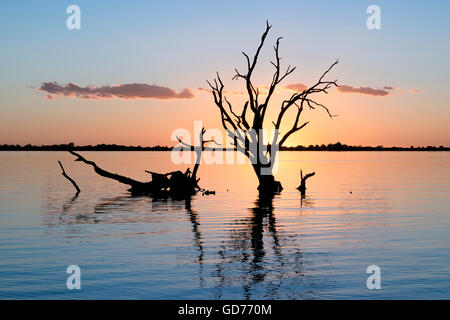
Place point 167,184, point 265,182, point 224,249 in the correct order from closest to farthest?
point 224,249 < point 167,184 < point 265,182

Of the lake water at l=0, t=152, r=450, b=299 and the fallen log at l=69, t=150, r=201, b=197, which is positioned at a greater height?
the fallen log at l=69, t=150, r=201, b=197

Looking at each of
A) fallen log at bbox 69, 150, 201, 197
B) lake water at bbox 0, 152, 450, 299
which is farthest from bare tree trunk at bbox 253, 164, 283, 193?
lake water at bbox 0, 152, 450, 299

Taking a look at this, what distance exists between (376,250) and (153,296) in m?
7.76

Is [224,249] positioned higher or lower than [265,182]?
lower

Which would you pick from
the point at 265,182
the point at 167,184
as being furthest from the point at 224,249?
the point at 265,182

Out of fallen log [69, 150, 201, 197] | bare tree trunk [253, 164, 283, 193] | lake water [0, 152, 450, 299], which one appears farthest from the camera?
bare tree trunk [253, 164, 283, 193]

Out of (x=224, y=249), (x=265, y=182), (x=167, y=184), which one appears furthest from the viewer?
(x=265, y=182)

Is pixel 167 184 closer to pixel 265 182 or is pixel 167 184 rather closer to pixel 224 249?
pixel 265 182

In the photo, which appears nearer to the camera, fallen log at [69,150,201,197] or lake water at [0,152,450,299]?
lake water at [0,152,450,299]

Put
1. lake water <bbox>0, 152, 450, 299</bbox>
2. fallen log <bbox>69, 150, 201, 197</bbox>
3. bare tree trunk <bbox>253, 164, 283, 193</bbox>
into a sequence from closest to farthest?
1. lake water <bbox>0, 152, 450, 299</bbox>
2. fallen log <bbox>69, 150, 201, 197</bbox>
3. bare tree trunk <bbox>253, 164, 283, 193</bbox>

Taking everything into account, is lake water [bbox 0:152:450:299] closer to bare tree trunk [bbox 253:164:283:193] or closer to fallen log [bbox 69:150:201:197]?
fallen log [bbox 69:150:201:197]

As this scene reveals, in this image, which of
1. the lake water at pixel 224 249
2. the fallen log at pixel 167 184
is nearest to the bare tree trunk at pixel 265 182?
the fallen log at pixel 167 184

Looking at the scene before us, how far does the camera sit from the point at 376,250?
1490 centimetres
